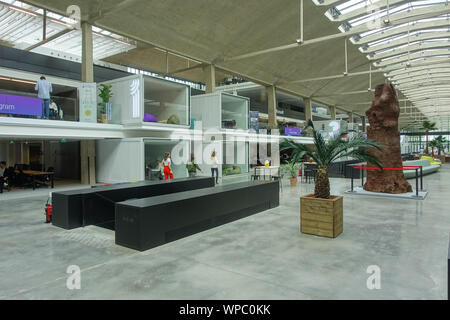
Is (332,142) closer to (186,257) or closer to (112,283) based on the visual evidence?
(186,257)

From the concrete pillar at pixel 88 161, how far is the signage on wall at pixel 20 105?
3.87m

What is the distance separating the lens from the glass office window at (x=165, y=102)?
14.3 metres

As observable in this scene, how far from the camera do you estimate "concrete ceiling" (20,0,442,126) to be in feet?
48.4

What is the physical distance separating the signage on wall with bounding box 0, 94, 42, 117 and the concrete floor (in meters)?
4.84

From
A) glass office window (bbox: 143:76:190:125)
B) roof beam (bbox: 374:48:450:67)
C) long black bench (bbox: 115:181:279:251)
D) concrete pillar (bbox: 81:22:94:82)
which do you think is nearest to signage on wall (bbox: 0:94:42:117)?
concrete pillar (bbox: 81:22:94:82)

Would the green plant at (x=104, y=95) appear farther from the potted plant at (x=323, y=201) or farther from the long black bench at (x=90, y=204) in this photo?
the potted plant at (x=323, y=201)

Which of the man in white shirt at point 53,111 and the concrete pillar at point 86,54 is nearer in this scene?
the man in white shirt at point 53,111

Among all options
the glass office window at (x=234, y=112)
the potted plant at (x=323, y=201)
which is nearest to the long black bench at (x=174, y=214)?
the potted plant at (x=323, y=201)

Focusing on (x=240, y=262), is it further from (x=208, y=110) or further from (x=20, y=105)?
(x=208, y=110)

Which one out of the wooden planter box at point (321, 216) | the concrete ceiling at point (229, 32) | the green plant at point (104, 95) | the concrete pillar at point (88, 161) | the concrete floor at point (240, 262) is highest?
the concrete ceiling at point (229, 32)

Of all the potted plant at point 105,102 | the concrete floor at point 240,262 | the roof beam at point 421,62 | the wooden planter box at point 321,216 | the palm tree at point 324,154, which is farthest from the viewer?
the roof beam at point 421,62

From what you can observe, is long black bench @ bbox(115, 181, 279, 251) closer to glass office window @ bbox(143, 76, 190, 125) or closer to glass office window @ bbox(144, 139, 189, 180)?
glass office window @ bbox(144, 139, 189, 180)

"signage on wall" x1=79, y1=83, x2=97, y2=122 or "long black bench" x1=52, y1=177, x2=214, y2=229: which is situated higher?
"signage on wall" x1=79, y1=83, x2=97, y2=122

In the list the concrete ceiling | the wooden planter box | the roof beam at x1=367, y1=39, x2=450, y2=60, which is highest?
the roof beam at x1=367, y1=39, x2=450, y2=60
